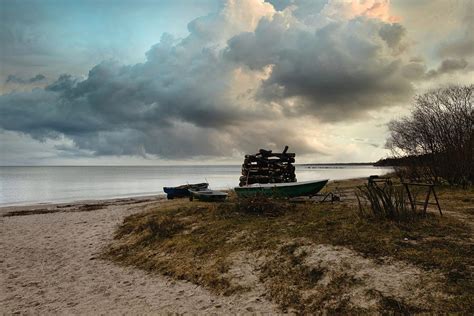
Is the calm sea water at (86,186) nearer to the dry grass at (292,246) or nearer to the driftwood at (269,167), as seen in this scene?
the driftwood at (269,167)

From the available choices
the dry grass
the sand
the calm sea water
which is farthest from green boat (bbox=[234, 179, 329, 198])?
the calm sea water

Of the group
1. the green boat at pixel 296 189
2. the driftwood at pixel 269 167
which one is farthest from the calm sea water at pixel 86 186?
the green boat at pixel 296 189

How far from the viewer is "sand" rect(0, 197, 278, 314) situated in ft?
24.2

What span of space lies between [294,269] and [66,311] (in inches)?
214

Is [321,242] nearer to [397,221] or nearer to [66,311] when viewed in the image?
[397,221]

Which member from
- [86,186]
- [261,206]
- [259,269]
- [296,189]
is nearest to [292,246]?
[259,269]

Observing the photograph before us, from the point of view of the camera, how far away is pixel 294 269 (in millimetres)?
8281

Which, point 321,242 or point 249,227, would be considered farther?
point 249,227

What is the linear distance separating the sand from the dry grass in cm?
49

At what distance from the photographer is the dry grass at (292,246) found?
694cm

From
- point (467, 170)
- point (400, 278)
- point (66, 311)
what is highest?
point (467, 170)

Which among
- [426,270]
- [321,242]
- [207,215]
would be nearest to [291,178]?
[207,215]

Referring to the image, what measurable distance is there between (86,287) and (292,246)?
5796 mm

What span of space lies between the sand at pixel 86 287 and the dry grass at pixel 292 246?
49 cm
